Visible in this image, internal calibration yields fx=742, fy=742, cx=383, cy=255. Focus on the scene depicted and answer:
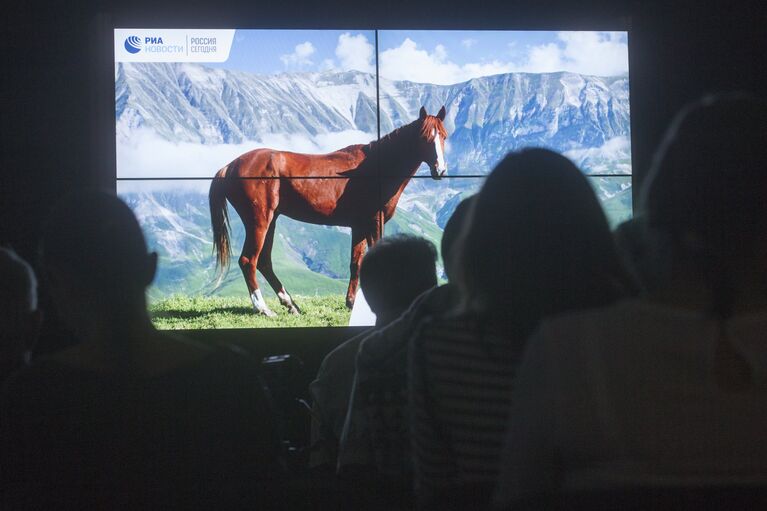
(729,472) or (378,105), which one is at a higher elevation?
(378,105)

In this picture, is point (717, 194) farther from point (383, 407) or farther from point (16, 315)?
point (16, 315)

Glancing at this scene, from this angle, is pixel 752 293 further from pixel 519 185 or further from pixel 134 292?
pixel 134 292

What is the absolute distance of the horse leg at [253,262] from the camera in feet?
16.0

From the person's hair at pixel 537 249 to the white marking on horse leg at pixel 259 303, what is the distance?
153 inches

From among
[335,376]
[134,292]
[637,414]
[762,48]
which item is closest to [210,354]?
[134,292]

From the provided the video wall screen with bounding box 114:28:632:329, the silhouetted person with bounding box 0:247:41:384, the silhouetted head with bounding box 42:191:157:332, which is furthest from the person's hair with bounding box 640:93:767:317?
the video wall screen with bounding box 114:28:632:329

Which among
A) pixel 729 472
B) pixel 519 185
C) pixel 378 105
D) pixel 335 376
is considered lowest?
pixel 335 376

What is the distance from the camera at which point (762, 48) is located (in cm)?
504

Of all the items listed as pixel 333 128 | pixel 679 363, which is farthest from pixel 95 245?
pixel 333 128

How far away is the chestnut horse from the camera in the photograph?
192 inches

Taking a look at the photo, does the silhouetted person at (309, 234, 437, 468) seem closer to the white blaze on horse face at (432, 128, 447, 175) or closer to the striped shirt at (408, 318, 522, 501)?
the striped shirt at (408, 318, 522, 501)

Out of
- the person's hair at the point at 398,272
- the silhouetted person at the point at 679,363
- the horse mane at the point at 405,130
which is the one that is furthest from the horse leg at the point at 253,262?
the silhouetted person at the point at 679,363

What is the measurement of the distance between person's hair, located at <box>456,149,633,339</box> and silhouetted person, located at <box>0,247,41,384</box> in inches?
39.3

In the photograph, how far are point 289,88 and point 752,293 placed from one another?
14.4 ft
